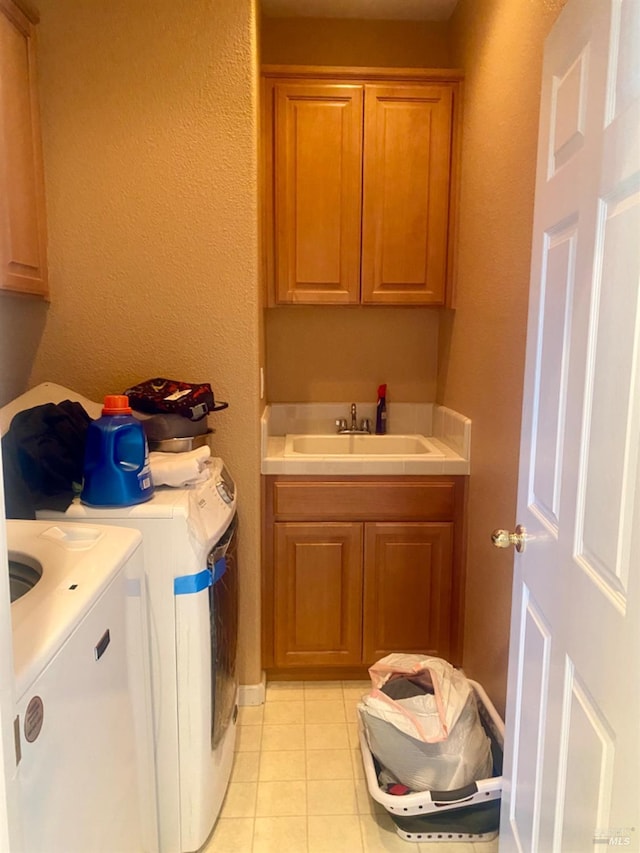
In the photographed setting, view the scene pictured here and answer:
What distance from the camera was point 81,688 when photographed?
0.97m

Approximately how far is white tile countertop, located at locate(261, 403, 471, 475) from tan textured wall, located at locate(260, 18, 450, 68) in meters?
1.52

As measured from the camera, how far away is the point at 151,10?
1.96m

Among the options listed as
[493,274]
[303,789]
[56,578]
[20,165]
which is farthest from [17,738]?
[493,274]

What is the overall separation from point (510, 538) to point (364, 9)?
7.67 ft

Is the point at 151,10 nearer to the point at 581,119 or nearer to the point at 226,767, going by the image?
the point at 581,119

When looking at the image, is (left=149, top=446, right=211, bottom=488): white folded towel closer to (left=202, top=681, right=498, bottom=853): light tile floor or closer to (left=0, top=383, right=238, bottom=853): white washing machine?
(left=0, top=383, right=238, bottom=853): white washing machine

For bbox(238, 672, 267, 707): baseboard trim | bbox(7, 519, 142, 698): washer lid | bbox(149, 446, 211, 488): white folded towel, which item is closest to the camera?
bbox(7, 519, 142, 698): washer lid

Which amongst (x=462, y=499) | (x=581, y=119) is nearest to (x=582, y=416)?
(x=581, y=119)

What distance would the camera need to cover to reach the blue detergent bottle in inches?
58.3

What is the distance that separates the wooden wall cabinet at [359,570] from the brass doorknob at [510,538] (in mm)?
1007

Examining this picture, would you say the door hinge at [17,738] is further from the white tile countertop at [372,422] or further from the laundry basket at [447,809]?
the white tile countertop at [372,422]

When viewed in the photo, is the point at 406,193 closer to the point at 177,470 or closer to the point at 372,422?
the point at 372,422

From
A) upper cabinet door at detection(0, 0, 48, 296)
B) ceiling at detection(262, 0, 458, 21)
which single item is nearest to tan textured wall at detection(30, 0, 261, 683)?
upper cabinet door at detection(0, 0, 48, 296)

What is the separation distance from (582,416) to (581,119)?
1.65ft
